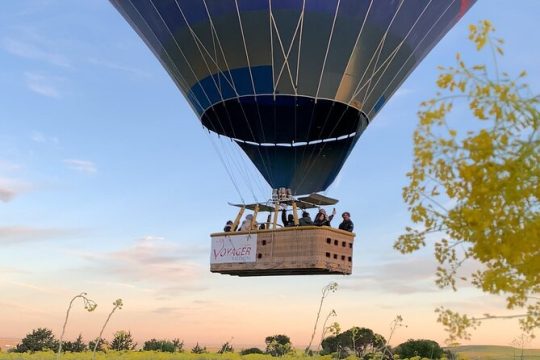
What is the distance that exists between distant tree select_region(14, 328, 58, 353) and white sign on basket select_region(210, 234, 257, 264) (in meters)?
4.82

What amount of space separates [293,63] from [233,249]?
576 cm

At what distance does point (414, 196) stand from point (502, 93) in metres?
0.95

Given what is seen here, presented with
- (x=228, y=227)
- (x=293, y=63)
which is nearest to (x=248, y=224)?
(x=228, y=227)

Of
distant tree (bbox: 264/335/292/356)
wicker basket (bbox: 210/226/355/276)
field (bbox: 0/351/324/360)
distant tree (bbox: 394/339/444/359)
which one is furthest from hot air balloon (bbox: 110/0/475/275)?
distant tree (bbox: 394/339/444/359)

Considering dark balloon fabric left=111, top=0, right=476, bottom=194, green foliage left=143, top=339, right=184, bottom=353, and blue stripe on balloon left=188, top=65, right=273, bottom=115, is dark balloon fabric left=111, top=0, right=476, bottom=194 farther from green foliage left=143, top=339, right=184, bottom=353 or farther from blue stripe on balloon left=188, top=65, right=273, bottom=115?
green foliage left=143, top=339, right=184, bottom=353

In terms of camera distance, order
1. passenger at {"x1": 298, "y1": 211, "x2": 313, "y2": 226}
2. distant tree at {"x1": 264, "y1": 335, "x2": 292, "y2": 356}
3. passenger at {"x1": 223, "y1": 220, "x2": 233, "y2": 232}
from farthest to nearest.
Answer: passenger at {"x1": 223, "y1": 220, "x2": 233, "y2": 232}, passenger at {"x1": 298, "y1": 211, "x2": 313, "y2": 226}, distant tree at {"x1": 264, "y1": 335, "x2": 292, "y2": 356}

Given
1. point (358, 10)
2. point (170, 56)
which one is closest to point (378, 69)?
point (358, 10)

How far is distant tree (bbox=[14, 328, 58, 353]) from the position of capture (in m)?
17.9

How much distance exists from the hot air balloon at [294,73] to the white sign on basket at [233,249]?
4cm

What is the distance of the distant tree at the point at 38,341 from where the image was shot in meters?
17.9

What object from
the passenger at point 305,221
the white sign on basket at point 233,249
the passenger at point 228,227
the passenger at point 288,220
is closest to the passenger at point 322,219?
the passenger at point 305,221

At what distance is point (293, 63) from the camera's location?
2019 centimetres

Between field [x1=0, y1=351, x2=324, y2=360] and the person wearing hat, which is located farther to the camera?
the person wearing hat

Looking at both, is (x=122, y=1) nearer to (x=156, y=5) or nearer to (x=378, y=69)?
(x=156, y=5)
